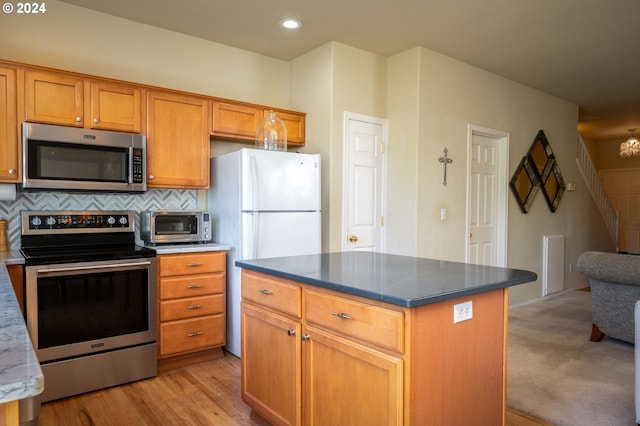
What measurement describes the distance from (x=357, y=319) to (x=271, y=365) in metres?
0.71

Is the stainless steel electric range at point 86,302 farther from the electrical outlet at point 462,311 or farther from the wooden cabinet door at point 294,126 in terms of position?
the electrical outlet at point 462,311

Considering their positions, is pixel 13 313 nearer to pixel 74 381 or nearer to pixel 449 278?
pixel 449 278

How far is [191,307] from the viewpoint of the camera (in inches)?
128

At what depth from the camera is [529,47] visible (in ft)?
13.3

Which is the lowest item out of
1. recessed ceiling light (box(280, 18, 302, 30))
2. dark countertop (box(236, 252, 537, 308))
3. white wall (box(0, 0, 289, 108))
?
dark countertop (box(236, 252, 537, 308))

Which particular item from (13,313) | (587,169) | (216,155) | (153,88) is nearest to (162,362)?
(216,155)

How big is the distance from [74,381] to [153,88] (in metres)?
2.10

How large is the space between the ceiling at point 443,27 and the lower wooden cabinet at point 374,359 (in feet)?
7.28

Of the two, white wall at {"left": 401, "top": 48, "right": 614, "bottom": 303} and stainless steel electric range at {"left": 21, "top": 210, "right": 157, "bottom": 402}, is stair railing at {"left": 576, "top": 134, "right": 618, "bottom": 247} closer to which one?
white wall at {"left": 401, "top": 48, "right": 614, "bottom": 303}

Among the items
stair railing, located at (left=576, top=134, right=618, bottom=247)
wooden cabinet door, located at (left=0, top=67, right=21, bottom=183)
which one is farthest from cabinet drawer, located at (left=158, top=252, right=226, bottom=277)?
stair railing, located at (left=576, top=134, right=618, bottom=247)

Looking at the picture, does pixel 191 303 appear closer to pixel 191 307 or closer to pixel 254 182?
pixel 191 307

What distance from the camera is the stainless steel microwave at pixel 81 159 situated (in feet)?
9.12

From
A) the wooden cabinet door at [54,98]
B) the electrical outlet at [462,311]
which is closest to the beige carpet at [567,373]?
the electrical outlet at [462,311]

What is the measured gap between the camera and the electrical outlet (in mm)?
1648
